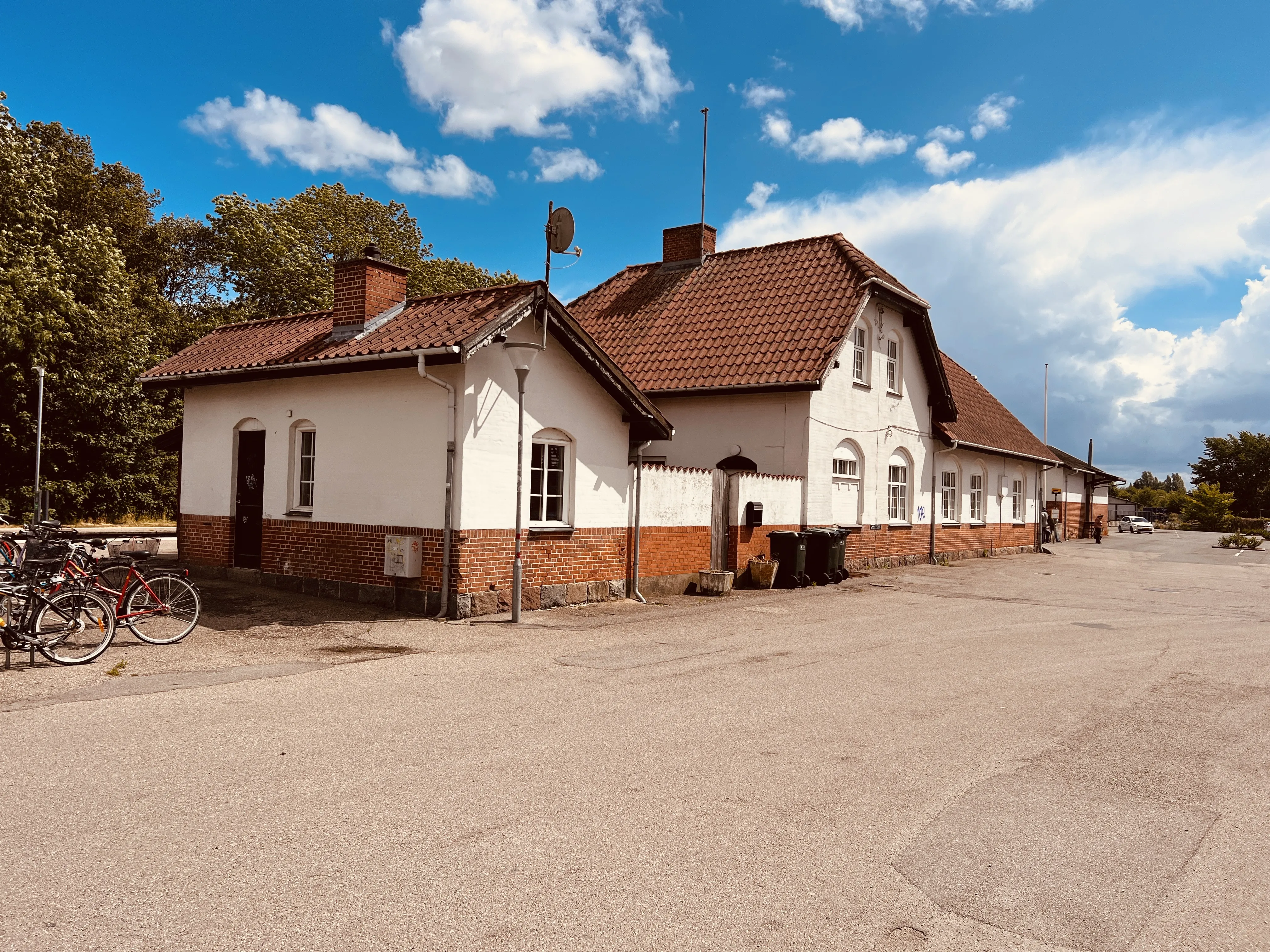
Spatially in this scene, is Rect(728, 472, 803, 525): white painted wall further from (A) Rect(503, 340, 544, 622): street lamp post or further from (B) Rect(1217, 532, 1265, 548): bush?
(B) Rect(1217, 532, 1265, 548): bush

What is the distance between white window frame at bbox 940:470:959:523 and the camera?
26.8 m

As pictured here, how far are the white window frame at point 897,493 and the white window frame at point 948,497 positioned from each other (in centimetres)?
256

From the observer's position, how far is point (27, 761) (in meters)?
5.58

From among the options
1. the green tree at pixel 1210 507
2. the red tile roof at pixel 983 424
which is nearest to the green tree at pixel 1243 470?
the green tree at pixel 1210 507

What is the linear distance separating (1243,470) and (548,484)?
9799 centimetres

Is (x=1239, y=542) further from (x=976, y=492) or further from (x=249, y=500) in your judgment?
(x=249, y=500)

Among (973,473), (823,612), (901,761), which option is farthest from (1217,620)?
(973,473)

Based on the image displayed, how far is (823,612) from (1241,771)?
27.4ft

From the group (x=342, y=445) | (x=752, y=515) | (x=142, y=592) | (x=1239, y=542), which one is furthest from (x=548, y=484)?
(x=1239, y=542)

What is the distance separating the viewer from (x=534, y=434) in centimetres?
1330

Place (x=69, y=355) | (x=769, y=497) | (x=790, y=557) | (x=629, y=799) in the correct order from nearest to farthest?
(x=629, y=799) < (x=790, y=557) < (x=769, y=497) < (x=69, y=355)

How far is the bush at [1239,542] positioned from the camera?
46.4 meters

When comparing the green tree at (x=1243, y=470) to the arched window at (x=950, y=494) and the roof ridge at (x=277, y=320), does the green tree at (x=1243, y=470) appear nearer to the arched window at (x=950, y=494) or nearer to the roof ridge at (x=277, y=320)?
the arched window at (x=950, y=494)

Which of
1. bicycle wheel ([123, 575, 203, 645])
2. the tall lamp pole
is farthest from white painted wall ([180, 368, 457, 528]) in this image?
bicycle wheel ([123, 575, 203, 645])
